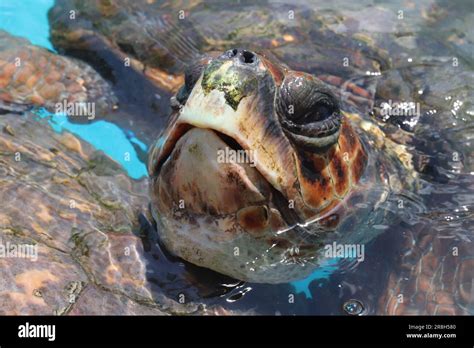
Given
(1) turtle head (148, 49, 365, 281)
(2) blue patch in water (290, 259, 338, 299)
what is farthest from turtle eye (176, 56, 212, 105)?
(2) blue patch in water (290, 259, 338, 299)

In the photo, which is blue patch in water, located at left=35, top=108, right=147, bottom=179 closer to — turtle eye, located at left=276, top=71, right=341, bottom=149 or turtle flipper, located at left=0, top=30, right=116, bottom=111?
turtle flipper, located at left=0, top=30, right=116, bottom=111

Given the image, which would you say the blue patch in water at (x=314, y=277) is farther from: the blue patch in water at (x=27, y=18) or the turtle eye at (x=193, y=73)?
the blue patch in water at (x=27, y=18)

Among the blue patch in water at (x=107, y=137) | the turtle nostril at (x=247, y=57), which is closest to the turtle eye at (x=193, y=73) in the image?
the turtle nostril at (x=247, y=57)

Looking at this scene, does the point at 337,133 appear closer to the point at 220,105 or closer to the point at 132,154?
the point at 220,105

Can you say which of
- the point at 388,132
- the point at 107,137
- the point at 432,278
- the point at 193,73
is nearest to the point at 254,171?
the point at 193,73

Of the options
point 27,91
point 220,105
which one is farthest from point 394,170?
point 27,91

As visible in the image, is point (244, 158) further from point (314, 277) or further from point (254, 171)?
point (314, 277)
